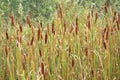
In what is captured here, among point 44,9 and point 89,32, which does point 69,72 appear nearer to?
point 89,32

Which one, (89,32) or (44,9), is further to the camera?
(44,9)

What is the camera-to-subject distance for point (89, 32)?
7.13 ft

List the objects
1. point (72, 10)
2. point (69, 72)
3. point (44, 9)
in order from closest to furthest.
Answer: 1. point (69, 72)
2. point (72, 10)
3. point (44, 9)

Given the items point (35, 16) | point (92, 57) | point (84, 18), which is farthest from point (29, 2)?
point (92, 57)

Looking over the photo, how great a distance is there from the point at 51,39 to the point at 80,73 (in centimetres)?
32

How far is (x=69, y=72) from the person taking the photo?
1.88 meters

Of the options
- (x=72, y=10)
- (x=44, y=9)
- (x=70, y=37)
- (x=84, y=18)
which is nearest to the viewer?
(x=70, y=37)

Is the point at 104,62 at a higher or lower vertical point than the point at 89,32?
lower

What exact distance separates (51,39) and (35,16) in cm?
185

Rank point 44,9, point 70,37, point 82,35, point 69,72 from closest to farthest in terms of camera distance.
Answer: point 69,72
point 70,37
point 82,35
point 44,9

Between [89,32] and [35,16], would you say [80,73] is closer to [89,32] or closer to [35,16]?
[89,32]

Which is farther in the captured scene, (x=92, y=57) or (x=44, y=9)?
(x=44, y=9)

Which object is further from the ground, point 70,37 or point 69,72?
point 70,37

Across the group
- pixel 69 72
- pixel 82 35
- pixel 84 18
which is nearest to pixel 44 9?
pixel 84 18
